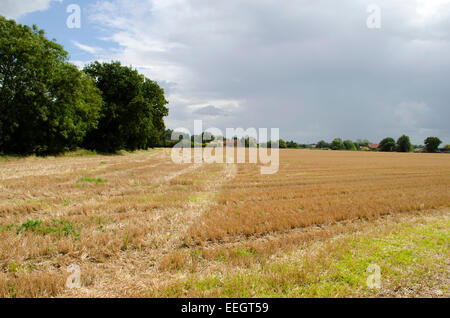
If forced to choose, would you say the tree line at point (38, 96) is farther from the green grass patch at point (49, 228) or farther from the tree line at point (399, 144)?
the tree line at point (399, 144)

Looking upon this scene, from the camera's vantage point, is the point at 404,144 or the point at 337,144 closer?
the point at 404,144

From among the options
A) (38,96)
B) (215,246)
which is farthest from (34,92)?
(215,246)

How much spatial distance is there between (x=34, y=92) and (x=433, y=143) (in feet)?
453

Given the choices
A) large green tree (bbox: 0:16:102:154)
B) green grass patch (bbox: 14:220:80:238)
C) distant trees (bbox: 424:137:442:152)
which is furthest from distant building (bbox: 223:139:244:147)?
distant trees (bbox: 424:137:442:152)

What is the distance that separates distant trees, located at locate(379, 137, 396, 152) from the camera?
108 meters

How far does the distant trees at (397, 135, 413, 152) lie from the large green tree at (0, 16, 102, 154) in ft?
410

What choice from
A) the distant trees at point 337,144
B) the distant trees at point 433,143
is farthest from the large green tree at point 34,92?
the distant trees at point 433,143

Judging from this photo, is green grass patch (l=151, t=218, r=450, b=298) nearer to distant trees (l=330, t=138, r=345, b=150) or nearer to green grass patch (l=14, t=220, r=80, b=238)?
green grass patch (l=14, t=220, r=80, b=238)

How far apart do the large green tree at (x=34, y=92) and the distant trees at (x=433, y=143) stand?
134089 millimetres

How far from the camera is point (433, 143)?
103 m

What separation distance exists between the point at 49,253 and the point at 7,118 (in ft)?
76.6

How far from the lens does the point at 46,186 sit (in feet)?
34.4

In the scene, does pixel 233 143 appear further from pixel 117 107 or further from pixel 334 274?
pixel 334 274
